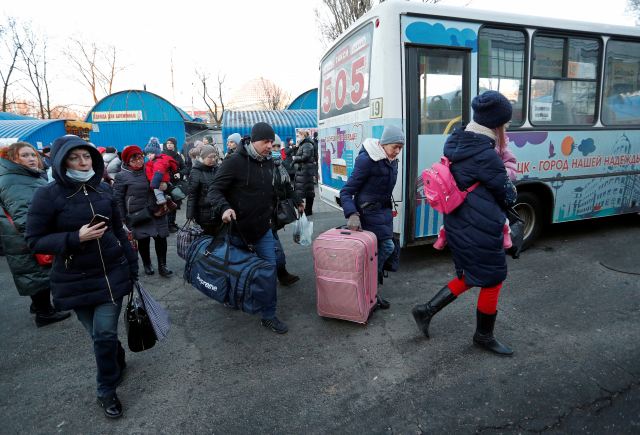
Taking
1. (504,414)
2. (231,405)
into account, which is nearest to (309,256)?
(231,405)

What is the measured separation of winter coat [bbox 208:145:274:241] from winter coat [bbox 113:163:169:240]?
1.89 metres

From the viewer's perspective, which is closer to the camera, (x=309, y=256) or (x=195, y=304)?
(x=195, y=304)

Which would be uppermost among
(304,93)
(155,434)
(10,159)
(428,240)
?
(304,93)

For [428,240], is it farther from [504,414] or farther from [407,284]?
[504,414]

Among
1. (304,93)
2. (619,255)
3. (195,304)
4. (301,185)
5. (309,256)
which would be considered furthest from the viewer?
(304,93)

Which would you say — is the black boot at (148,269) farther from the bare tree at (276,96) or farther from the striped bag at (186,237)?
the bare tree at (276,96)

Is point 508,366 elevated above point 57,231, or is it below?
below

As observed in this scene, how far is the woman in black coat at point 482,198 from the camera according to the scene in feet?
8.39

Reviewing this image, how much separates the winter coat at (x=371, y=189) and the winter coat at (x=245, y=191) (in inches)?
30.1

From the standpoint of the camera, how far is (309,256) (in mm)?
5707

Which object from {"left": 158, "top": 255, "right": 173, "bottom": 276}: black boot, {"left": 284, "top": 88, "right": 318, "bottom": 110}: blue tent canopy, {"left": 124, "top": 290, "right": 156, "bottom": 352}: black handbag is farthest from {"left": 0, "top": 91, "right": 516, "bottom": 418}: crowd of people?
{"left": 284, "top": 88, "right": 318, "bottom": 110}: blue tent canopy

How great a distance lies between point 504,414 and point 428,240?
2649 millimetres

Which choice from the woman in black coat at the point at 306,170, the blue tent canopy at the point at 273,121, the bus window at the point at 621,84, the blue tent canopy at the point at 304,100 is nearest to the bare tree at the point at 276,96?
the blue tent canopy at the point at 304,100

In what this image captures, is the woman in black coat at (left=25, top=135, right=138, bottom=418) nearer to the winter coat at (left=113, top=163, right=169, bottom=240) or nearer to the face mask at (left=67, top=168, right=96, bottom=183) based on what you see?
the face mask at (left=67, top=168, right=96, bottom=183)
